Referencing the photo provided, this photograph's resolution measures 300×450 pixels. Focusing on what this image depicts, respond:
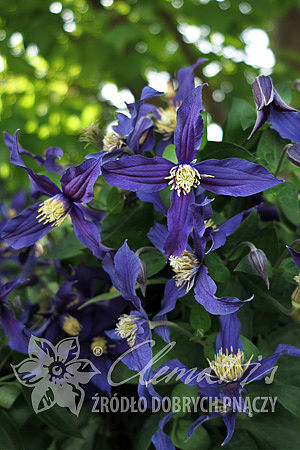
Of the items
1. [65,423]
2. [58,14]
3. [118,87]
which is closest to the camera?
[65,423]

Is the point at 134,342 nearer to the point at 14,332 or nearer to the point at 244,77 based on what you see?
the point at 14,332

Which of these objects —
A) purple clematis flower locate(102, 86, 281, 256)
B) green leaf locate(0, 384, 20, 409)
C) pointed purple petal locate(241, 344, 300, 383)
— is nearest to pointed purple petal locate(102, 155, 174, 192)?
purple clematis flower locate(102, 86, 281, 256)

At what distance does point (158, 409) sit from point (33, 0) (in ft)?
5.86

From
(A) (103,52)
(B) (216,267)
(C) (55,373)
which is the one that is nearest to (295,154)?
(B) (216,267)

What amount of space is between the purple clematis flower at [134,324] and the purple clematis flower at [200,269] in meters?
0.02

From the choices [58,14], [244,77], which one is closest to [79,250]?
[58,14]

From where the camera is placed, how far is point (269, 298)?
0.53 meters

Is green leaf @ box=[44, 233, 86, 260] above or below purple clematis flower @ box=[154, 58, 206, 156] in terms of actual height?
below

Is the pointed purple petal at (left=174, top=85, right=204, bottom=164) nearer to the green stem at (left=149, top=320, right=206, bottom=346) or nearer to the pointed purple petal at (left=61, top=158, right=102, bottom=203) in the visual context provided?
the pointed purple petal at (left=61, top=158, right=102, bottom=203)

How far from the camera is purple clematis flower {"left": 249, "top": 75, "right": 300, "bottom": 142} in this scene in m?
0.50

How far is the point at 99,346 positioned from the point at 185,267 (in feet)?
0.61

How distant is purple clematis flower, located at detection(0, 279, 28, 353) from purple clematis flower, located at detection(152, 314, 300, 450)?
187mm

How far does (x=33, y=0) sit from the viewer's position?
1.82 metres

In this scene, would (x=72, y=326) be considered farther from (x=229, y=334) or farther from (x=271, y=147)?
(x=271, y=147)
